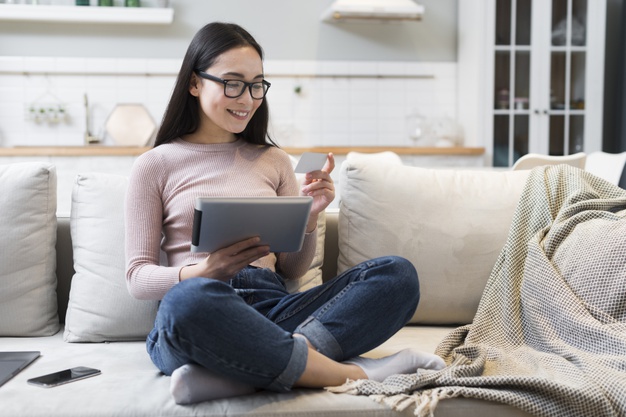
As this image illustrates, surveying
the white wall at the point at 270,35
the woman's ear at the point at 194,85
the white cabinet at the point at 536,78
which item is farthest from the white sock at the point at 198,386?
the white wall at the point at 270,35

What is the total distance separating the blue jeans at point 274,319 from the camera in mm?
1512

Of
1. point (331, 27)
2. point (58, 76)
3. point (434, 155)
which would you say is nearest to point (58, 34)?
point (58, 76)

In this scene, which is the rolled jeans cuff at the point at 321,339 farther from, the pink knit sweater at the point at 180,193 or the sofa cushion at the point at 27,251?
the sofa cushion at the point at 27,251

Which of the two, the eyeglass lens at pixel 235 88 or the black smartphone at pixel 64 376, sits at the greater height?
the eyeglass lens at pixel 235 88


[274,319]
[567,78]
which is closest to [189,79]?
[274,319]

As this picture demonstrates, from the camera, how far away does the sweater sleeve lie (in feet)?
5.89

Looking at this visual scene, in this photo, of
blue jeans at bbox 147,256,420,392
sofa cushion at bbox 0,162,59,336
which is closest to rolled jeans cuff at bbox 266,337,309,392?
blue jeans at bbox 147,256,420,392

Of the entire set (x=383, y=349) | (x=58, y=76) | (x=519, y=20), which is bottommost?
(x=383, y=349)

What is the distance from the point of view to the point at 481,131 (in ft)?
17.1

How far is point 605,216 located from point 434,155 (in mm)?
2915

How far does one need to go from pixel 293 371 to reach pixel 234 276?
Answer: 379 millimetres

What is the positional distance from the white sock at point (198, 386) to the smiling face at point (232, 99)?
0.69m

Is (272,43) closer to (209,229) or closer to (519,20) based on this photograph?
(519,20)

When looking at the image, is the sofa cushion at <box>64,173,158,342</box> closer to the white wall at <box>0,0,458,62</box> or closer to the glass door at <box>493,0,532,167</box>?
the white wall at <box>0,0,458,62</box>
